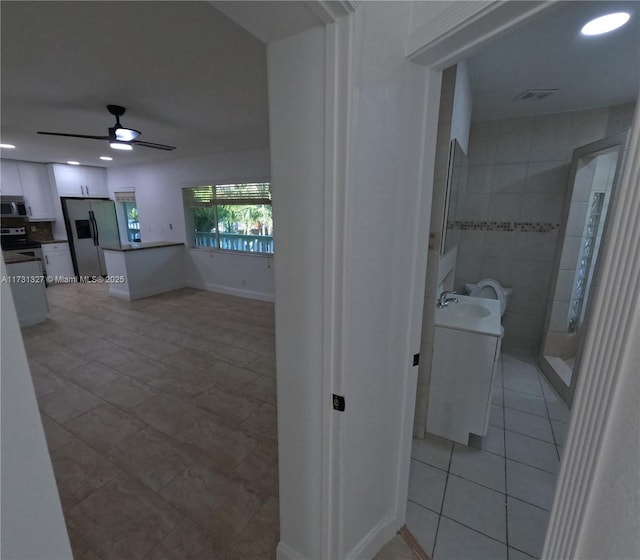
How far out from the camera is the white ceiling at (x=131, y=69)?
5.22 feet

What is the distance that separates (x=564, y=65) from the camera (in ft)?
6.88

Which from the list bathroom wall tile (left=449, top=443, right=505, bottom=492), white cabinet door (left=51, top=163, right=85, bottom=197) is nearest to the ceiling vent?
bathroom wall tile (left=449, top=443, right=505, bottom=492)

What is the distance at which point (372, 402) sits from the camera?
1.23 m

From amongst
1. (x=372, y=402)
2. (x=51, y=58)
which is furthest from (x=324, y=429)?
(x=51, y=58)

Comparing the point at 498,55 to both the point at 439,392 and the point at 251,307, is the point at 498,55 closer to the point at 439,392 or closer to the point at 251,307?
the point at 439,392

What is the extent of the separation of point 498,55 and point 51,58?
2.84 m

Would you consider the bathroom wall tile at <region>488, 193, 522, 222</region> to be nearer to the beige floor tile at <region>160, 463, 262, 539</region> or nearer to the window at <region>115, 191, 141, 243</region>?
the beige floor tile at <region>160, 463, 262, 539</region>

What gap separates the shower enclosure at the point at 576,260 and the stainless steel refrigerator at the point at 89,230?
23.3ft

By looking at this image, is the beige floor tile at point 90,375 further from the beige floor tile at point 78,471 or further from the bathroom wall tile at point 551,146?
the bathroom wall tile at point 551,146

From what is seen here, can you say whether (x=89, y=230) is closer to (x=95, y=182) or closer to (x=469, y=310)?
(x=95, y=182)

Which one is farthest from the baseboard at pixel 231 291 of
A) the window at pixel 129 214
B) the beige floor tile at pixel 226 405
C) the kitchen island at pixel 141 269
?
the beige floor tile at pixel 226 405

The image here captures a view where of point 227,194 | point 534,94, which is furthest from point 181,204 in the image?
point 534,94

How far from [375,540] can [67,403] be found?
2527mm

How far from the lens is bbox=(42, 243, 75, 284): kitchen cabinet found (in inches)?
237
